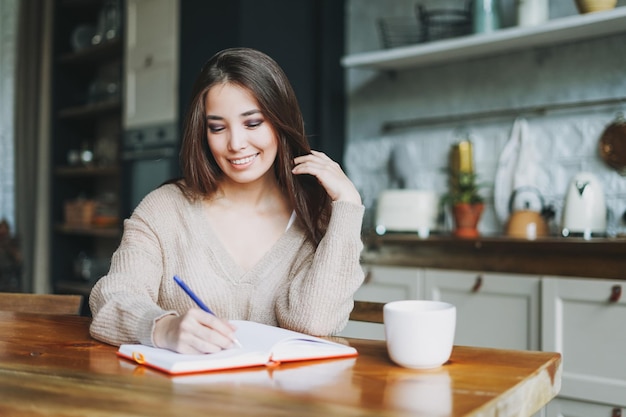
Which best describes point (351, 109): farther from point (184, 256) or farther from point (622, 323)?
point (184, 256)

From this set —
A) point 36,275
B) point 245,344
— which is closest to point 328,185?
point 245,344

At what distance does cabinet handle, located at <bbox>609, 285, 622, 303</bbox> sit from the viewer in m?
2.12

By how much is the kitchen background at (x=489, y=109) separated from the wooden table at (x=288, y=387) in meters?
1.95

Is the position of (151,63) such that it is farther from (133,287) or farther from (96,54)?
(133,287)

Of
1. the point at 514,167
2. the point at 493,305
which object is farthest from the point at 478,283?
the point at 514,167

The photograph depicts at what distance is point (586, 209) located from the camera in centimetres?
254

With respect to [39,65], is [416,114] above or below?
below

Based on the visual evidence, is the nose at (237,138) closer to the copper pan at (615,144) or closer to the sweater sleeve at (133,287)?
the sweater sleeve at (133,287)

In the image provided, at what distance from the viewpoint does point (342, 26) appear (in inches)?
141

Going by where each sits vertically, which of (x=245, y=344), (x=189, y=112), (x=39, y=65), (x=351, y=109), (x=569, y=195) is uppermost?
(x=39, y=65)

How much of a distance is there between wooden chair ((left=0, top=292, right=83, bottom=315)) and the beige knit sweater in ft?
0.80

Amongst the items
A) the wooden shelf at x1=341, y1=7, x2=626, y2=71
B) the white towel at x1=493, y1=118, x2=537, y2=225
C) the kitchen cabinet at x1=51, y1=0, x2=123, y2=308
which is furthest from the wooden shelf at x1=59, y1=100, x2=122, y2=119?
the white towel at x1=493, y1=118, x2=537, y2=225

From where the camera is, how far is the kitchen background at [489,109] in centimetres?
275

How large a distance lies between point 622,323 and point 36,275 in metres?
3.82
